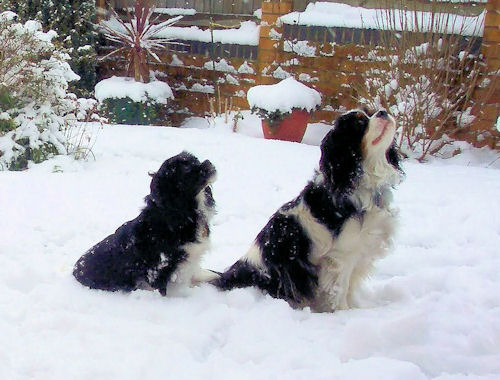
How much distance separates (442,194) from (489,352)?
2.94m

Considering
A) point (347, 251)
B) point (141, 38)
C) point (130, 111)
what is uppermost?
point (141, 38)

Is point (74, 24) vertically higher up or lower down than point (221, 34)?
higher up

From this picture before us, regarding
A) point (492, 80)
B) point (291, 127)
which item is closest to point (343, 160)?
point (291, 127)

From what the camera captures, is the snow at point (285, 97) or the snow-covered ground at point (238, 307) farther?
the snow at point (285, 97)

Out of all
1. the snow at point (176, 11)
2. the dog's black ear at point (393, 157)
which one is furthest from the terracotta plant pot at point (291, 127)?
the dog's black ear at point (393, 157)

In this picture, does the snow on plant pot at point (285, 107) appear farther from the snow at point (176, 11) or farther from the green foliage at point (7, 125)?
the green foliage at point (7, 125)

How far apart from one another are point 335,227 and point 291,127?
16.5 feet

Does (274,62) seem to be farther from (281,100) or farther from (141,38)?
(141,38)

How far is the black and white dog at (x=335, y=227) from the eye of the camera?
119 inches

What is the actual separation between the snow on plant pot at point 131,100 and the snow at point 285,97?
2.08m

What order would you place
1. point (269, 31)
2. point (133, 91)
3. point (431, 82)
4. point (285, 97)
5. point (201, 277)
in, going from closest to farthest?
point (201, 277) → point (431, 82) → point (285, 97) → point (269, 31) → point (133, 91)

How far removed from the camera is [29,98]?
621cm

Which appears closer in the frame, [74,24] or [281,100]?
[281,100]

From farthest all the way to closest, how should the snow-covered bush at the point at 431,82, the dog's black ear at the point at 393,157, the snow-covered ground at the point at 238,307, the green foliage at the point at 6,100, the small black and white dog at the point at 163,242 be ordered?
1. the snow-covered bush at the point at 431,82
2. the green foliage at the point at 6,100
3. the dog's black ear at the point at 393,157
4. the small black and white dog at the point at 163,242
5. the snow-covered ground at the point at 238,307
